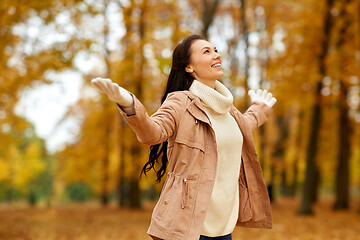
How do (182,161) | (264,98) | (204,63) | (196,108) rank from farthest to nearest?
(264,98), (204,63), (196,108), (182,161)

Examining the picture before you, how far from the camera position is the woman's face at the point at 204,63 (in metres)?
2.76

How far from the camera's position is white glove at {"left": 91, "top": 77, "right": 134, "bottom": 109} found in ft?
6.67

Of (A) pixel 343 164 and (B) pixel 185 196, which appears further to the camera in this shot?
(A) pixel 343 164

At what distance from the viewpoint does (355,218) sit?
12562 mm

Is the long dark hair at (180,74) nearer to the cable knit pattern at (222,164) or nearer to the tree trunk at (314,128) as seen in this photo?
the cable knit pattern at (222,164)

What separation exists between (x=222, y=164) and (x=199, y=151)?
0.26 m

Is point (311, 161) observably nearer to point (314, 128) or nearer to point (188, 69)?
point (314, 128)

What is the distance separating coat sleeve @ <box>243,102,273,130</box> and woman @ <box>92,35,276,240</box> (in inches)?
1.5

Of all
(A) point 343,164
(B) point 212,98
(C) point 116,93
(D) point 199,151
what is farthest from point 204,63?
(A) point 343,164

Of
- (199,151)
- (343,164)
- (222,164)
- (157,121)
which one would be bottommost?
(343,164)

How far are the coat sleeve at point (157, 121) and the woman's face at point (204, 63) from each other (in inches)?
10.0

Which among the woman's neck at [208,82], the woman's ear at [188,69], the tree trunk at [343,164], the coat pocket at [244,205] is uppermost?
the woman's ear at [188,69]

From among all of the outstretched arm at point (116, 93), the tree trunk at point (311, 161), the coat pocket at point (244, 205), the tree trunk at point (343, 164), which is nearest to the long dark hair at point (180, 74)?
the coat pocket at point (244, 205)

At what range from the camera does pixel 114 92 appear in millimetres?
2059
